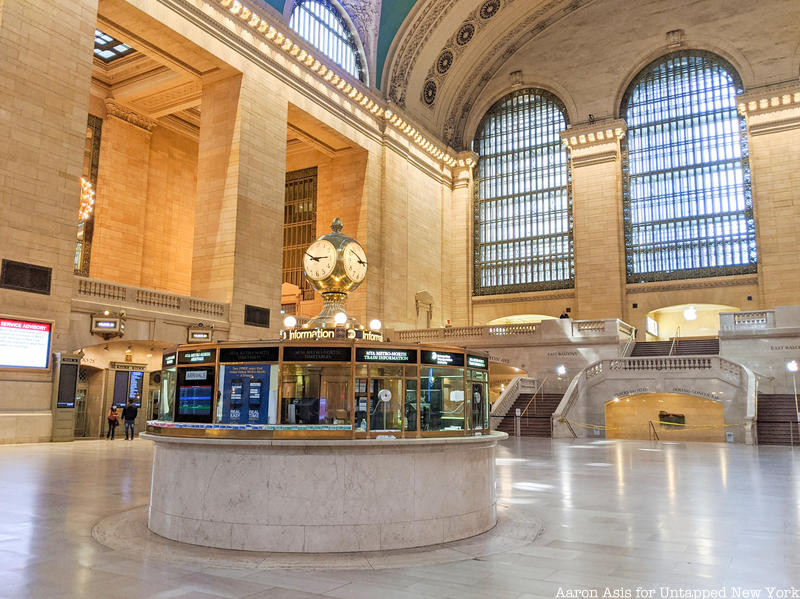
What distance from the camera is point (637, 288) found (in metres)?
31.7

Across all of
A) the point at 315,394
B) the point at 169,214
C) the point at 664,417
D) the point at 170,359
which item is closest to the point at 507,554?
the point at 315,394

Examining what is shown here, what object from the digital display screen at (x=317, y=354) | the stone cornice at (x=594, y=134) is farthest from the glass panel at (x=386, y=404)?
the stone cornice at (x=594, y=134)

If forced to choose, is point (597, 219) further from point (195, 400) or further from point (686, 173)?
point (195, 400)

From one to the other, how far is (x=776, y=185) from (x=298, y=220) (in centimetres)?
2255

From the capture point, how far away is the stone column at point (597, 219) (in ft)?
105

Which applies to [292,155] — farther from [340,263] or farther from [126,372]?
[340,263]

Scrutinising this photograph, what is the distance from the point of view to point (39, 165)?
1650 centimetres

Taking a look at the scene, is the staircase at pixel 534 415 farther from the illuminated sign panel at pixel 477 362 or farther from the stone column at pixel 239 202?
the illuminated sign panel at pixel 477 362

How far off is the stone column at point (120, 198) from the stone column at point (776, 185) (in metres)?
27.0

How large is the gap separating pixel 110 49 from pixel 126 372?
42.1 ft

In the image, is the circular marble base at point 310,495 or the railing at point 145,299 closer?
the circular marble base at point 310,495

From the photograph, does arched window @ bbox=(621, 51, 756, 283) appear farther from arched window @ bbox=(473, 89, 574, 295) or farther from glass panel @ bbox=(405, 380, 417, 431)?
glass panel @ bbox=(405, 380, 417, 431)

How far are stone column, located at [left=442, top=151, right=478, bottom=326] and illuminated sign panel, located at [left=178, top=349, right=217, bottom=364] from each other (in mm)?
29686

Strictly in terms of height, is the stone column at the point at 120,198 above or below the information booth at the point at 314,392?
above
